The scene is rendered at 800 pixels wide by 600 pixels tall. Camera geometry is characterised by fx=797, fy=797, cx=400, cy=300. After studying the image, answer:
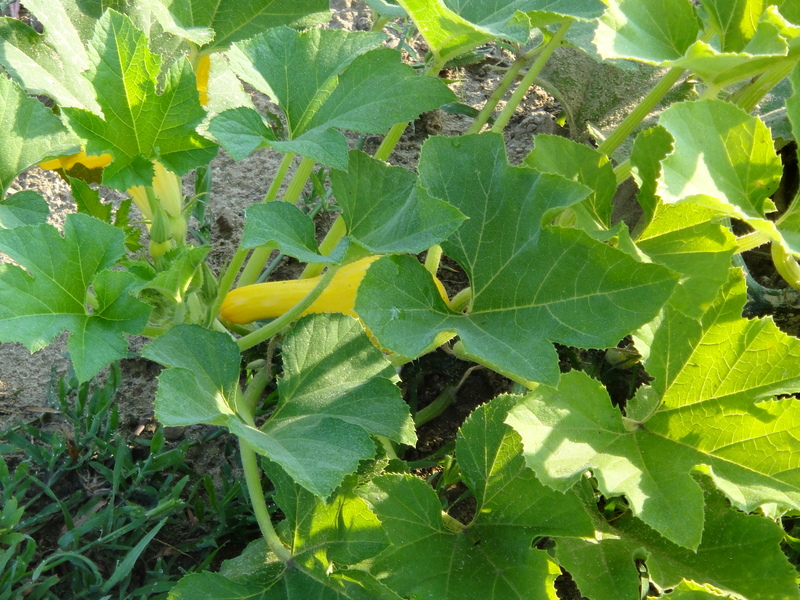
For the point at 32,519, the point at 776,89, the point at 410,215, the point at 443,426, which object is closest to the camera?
the point at 410,215

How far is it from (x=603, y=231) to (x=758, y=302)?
79 cm

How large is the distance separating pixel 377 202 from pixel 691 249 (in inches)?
20.1

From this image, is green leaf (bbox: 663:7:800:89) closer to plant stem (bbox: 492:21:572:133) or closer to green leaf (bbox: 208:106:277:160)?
plant stem (bbox: 492:21:572:133)

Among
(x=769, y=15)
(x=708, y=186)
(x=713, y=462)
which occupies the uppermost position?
(x=769, y=15)

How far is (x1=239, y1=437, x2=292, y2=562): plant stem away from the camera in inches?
51.4

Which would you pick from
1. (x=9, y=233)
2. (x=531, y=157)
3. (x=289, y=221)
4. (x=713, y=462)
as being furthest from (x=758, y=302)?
(x=9, y=233)

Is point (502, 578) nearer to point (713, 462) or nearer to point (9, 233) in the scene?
point (713, 462)

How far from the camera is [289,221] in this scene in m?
1.24

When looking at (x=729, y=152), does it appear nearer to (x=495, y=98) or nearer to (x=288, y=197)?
(x=495, y=98)

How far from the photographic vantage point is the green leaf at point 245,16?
158 centimetres

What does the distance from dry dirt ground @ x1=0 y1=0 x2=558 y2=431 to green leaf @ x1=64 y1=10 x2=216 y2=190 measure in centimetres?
65

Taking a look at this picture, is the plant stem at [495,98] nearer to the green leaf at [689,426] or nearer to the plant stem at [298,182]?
the plant stem at [298,182]

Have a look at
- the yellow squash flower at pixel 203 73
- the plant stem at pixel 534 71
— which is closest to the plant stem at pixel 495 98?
the plant stem at pixel 534 71

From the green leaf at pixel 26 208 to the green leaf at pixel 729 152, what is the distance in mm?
1027
